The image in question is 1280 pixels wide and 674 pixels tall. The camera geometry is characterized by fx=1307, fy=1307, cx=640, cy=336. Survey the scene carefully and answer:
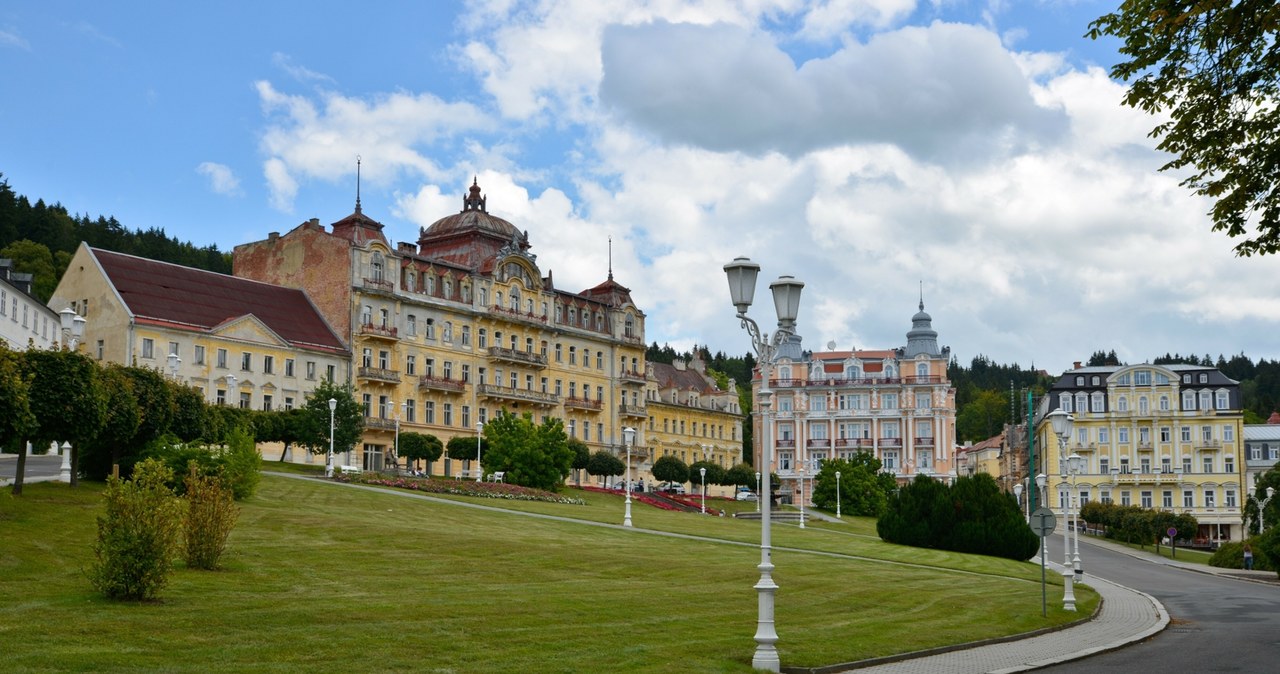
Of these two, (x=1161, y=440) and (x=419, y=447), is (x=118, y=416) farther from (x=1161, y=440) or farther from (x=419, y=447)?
(x=1161, y=440)

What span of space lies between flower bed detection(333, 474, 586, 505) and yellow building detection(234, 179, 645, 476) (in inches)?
787

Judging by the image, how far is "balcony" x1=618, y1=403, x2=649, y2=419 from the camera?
112m

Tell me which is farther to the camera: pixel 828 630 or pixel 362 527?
pixel 362 527

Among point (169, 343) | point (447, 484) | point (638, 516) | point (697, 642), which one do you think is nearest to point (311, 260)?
point (169, 343)

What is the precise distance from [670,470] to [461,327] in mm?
19962

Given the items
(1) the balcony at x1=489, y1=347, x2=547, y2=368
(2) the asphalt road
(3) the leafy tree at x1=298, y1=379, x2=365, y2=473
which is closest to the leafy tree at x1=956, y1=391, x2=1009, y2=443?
(1) the balcony at x1=489, y1=347, x2=547, y2=368

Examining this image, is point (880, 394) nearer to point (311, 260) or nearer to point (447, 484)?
point (311, 260)

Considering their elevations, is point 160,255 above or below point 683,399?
above

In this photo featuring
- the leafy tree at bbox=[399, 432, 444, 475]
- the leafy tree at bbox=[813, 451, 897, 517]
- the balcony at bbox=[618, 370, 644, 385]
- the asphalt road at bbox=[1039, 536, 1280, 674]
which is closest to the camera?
the asphalt road at bbox=[1039, 536, 1280, 674]

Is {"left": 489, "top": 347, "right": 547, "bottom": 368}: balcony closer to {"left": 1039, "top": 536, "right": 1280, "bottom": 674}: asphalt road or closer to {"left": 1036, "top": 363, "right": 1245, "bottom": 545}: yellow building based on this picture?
{"left": 1036, "top": 363, "right": 1245, "bottom": 545}: yellow building

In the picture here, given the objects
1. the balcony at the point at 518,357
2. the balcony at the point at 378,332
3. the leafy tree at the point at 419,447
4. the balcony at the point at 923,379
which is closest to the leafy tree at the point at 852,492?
the balcony at the point at 518,357

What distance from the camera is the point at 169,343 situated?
76188mm

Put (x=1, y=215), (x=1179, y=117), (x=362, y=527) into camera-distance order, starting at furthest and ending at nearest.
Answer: (x=1, y=215) → (x=362, y=527) → (x=1179, y=117)

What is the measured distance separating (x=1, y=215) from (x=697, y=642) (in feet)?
349
